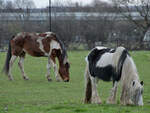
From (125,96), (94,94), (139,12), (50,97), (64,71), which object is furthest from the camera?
(139,12)

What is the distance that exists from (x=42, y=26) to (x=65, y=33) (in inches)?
137

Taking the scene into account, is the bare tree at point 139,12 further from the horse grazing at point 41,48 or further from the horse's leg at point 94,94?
the horse's leg at point 94,94

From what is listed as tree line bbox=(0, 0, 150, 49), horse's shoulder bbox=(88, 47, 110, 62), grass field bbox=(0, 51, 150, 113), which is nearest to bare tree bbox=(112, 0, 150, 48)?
tree line bbox=(0, 0, 150, 49)

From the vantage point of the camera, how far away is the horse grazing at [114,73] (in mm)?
7898

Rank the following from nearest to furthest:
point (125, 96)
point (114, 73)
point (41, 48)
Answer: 1. point (125, 96)
2. point (114, 73)
3. point (41, 48)

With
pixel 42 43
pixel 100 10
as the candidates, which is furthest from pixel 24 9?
pixel 42 43

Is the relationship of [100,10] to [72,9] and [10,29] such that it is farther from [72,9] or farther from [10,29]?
[10,29]

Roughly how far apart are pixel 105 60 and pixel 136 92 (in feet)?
4.00

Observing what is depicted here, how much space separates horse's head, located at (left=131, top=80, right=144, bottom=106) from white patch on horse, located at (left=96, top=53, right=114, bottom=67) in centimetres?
83

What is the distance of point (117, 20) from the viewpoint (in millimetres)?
52406

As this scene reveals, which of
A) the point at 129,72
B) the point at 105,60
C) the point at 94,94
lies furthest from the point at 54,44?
the point at 129,72

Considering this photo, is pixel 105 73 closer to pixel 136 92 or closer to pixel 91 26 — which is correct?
pixel 136 92

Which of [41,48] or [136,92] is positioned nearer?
[136,92]

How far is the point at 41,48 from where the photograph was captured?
15844 mm
